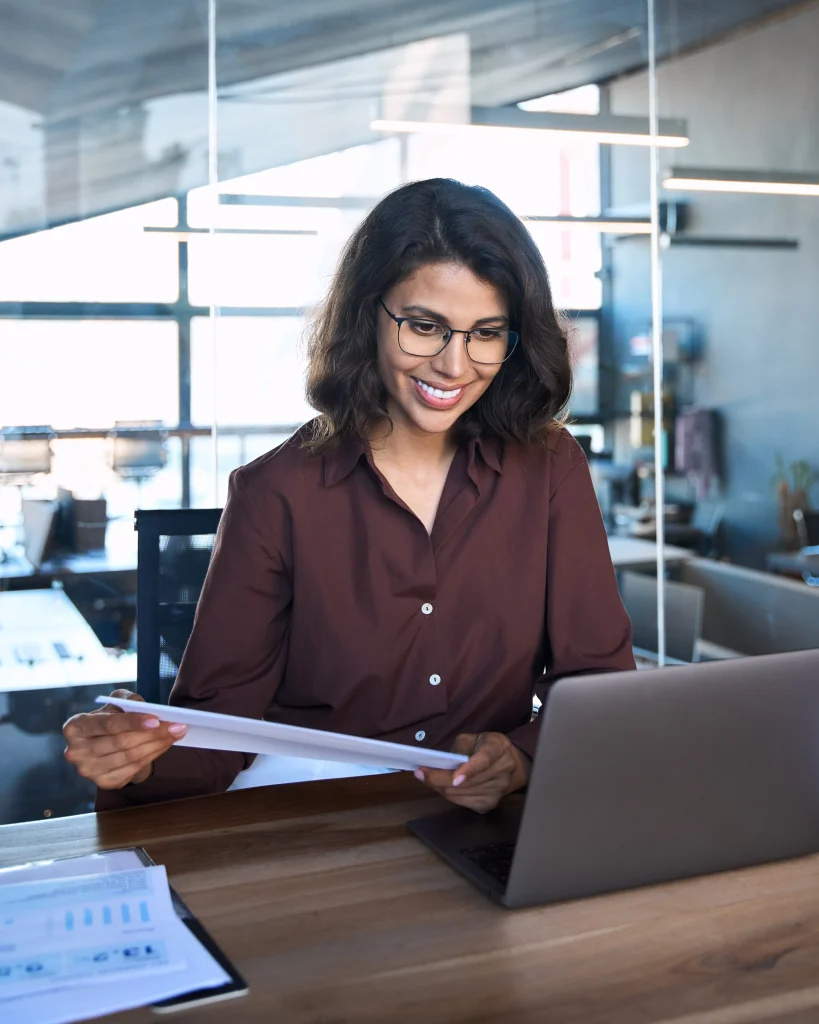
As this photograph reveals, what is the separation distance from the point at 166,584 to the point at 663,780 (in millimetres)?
1138

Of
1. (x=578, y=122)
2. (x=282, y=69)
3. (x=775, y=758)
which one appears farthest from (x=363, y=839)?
(x=578, y=122)

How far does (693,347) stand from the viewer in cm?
423

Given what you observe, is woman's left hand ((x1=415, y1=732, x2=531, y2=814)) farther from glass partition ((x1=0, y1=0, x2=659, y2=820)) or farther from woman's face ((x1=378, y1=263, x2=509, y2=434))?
glass partition ((x1=0, y1=0, x2=659, y2=820))

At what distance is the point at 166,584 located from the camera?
6.63ft

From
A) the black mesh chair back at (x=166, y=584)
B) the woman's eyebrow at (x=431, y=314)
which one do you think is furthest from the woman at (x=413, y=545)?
the black mesh chair back at (x=166, y=584)

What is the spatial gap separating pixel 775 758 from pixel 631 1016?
33 centimetres

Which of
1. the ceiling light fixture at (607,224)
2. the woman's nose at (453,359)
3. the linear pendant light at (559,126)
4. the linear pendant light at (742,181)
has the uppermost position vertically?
the linear pendant light at (559,126)

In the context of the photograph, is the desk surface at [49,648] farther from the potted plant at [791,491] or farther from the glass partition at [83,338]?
the potted plant at [791,491]

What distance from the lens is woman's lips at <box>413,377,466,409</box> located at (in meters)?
1.76

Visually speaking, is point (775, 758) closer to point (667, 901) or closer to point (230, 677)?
point (667, 901)

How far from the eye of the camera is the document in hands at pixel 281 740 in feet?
3.91

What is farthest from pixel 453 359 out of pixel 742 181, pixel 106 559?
pixel 742 181

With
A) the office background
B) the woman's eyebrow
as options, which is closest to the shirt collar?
the woman's eyebrow

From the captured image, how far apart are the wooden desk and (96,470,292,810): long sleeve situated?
0.29 meters
